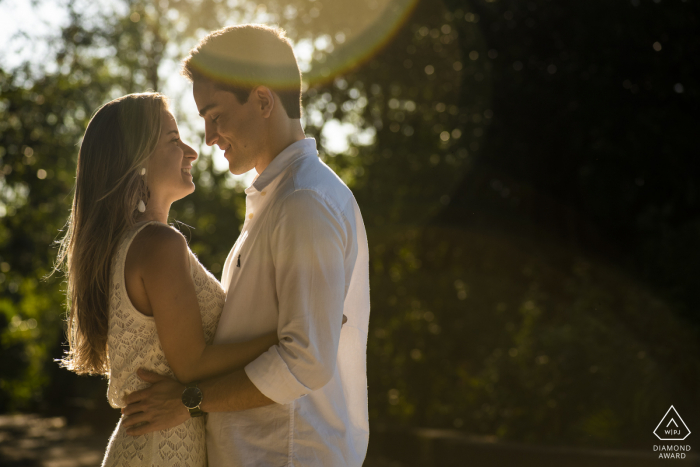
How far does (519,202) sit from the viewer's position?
6895 mm

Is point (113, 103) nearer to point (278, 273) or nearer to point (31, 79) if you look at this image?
point (278, 273)

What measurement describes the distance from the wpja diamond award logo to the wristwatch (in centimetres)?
449

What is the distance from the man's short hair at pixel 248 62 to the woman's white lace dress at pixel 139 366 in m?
0.57

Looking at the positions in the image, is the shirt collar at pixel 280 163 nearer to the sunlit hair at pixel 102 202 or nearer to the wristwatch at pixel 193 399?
the sunlit hair at pixel 102 202

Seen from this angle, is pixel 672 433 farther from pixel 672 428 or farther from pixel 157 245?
pixel 157 245

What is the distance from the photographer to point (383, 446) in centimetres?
816

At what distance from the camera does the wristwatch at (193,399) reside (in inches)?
77.7

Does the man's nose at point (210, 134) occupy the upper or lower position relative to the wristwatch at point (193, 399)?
upper

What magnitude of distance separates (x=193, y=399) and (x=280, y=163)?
811 mm

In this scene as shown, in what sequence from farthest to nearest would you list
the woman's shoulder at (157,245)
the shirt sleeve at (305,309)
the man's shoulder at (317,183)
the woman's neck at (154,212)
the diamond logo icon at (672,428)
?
the diamond logo icon at (672,428), the woman's neck at (154,212), the woman's shoulder at (157,245), the man's shoulder at (317,183), the shirt sleeve at (305,309)

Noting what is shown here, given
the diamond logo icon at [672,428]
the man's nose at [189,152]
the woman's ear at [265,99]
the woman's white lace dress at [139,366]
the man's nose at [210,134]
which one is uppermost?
the woman's ear at [265,99]

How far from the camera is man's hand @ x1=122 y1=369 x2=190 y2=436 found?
2012 millimetres

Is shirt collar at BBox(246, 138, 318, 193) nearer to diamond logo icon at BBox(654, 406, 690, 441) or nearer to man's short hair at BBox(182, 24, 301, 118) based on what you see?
man's short hair at BBox(182, 24, 301, 118)

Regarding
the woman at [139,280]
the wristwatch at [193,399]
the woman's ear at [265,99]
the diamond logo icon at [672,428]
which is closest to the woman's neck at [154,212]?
the woman at [139,280]
